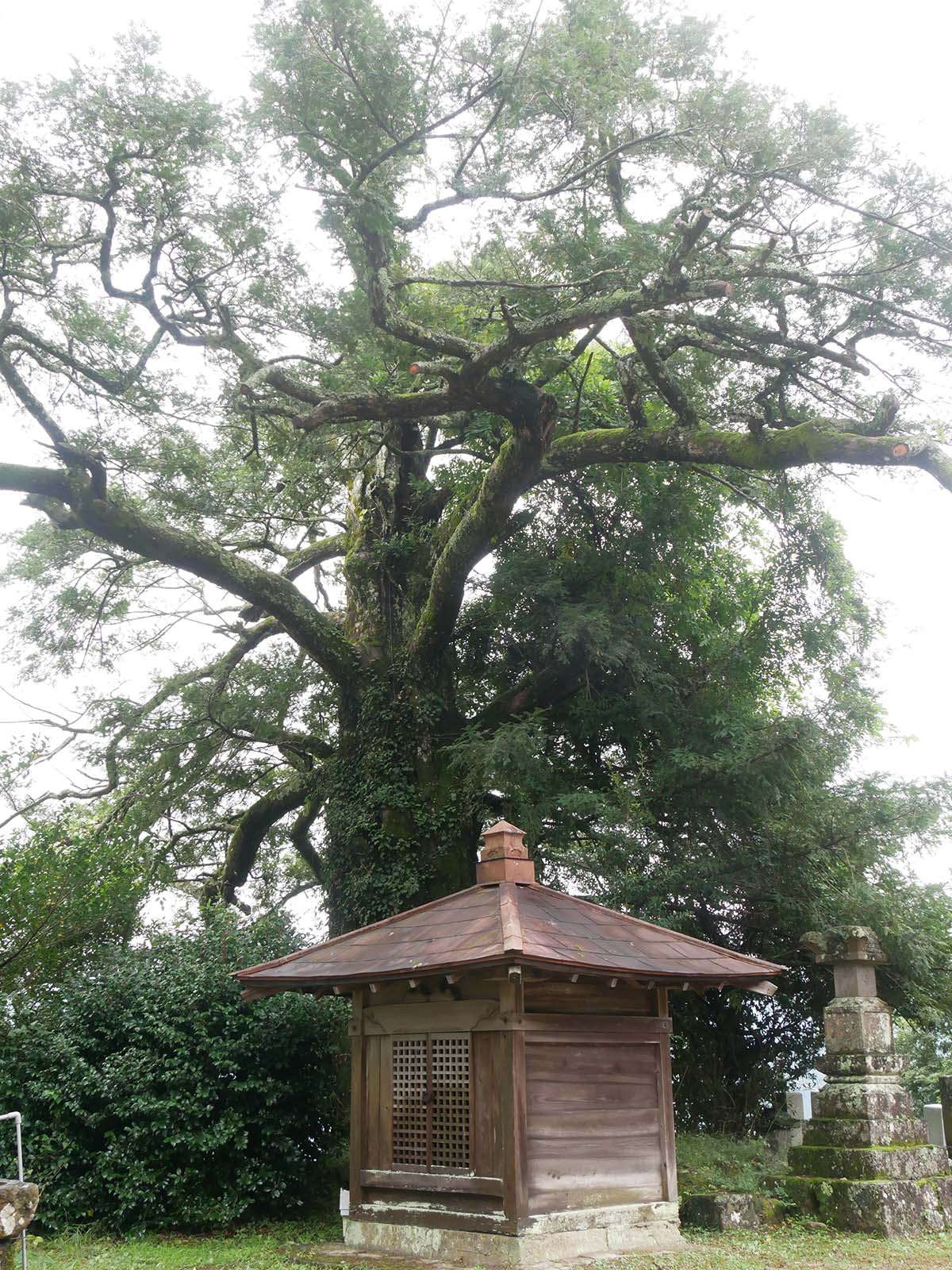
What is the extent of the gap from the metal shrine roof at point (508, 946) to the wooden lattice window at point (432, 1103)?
0.76 metres

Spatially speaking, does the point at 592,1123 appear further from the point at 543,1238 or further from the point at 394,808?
the point at 394,808

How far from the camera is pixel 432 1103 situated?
8.16m

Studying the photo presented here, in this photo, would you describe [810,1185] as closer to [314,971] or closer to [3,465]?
[314,971]

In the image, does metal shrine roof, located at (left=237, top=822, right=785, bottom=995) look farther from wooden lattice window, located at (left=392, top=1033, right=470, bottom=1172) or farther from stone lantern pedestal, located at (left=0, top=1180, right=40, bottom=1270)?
stone lantern pedestal, located at (left=0, top=1180, right=40, bottom=1270)

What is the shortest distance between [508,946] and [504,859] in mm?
Result: 1761

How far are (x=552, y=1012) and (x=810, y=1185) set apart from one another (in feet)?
11.3

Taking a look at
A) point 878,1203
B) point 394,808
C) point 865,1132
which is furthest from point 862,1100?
point 394,808

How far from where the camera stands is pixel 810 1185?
9.34 m

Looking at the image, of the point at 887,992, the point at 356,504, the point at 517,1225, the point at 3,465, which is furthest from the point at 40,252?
the point at 887,992

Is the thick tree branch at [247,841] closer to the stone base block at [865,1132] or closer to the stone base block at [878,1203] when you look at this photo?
the stone base block at [865,1132]

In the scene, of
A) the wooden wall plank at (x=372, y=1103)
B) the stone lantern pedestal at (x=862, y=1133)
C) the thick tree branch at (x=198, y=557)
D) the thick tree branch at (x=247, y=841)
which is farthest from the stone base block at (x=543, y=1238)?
the thick tree branch at (x=247, y=841)

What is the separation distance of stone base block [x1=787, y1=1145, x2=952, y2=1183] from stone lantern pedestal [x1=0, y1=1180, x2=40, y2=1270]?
7.26 metres

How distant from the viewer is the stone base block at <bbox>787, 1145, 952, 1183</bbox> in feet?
30.3

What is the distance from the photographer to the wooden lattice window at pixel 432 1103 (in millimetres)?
7938
